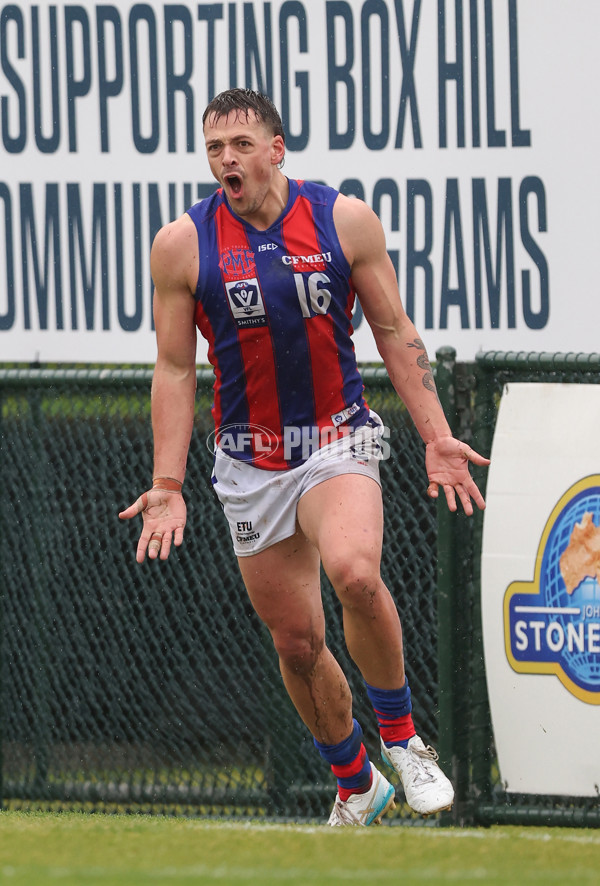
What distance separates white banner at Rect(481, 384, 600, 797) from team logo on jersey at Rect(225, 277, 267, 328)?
1342 millimetres

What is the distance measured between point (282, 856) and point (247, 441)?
5.17ft

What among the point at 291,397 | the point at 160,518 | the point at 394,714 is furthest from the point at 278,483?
the point at 394,714

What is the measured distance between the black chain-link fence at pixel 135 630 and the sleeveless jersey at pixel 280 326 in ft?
4.16

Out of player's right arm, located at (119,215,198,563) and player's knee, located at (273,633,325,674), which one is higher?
player's right arm, located at (119,215,198,563)

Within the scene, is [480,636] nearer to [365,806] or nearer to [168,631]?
[365,806]

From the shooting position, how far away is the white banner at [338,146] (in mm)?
6918

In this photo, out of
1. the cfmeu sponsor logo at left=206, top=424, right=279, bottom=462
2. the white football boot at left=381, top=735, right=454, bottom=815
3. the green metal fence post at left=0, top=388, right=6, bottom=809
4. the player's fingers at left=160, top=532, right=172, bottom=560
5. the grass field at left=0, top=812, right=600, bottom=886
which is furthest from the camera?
the green metal fence post at left=0, top=388, right=6, bottom=809

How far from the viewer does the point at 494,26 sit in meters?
6.98

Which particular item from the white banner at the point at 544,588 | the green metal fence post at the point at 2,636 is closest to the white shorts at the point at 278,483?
the white banner at the point at 544,588

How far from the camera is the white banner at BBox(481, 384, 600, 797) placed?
19.3 feet

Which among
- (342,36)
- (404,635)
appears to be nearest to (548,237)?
(342,36)

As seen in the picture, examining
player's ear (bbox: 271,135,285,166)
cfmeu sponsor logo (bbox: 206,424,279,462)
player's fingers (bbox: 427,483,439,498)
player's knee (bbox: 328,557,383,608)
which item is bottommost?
player's knee (bbox: 328,557,383,608)

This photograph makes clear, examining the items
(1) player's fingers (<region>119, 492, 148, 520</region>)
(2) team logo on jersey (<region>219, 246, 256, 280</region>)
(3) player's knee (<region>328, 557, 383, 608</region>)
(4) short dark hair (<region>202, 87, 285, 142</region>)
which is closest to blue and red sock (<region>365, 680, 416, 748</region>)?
(3) player's knee (<region>328, 557, 383, 608</region>)

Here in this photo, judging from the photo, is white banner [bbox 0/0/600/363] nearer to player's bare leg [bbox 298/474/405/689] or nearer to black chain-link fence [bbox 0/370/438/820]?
black chain-link fence [bbox 0/370/438/820]
